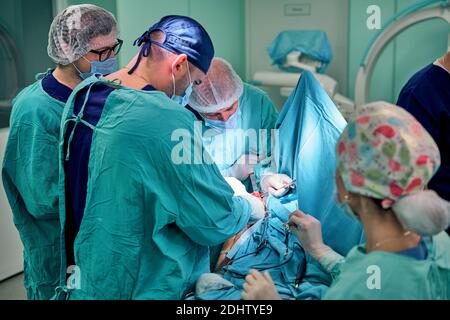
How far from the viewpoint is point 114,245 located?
4.75 ft

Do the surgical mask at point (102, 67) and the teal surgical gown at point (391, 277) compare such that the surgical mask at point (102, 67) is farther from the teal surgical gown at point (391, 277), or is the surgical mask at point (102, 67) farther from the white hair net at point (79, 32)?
the teal surgical gown at point (391, 277)

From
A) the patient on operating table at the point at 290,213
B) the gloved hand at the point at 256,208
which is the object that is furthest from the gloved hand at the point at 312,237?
the gloved hand at the point at 256,208

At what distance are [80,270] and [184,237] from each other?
0.28 metres

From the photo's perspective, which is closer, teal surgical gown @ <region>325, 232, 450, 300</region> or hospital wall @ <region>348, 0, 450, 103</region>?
teal surgical gown @ <region>325, 232, 450, 300</region>

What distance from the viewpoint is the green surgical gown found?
1.88 meters

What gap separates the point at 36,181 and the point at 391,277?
1.18 metres

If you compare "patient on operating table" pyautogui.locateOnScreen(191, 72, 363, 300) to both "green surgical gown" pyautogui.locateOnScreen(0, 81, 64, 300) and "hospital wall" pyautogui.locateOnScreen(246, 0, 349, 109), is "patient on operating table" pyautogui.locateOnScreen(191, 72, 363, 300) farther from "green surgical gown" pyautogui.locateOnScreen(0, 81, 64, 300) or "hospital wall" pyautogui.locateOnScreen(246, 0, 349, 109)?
"hospital wall" pyautogui.locateOnScreen(246, 0, 349, 109)

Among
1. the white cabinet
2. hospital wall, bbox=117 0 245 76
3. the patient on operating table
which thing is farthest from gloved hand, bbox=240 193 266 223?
the white cabinet

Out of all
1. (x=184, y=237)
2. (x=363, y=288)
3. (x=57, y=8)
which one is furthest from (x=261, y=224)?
(x=57, y=8)

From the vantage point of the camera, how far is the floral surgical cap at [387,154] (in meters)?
1.09

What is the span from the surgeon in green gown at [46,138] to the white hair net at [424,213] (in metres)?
1.16

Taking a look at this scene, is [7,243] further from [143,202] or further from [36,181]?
[143,202]

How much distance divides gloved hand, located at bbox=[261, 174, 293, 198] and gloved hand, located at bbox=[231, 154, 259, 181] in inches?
9.0
